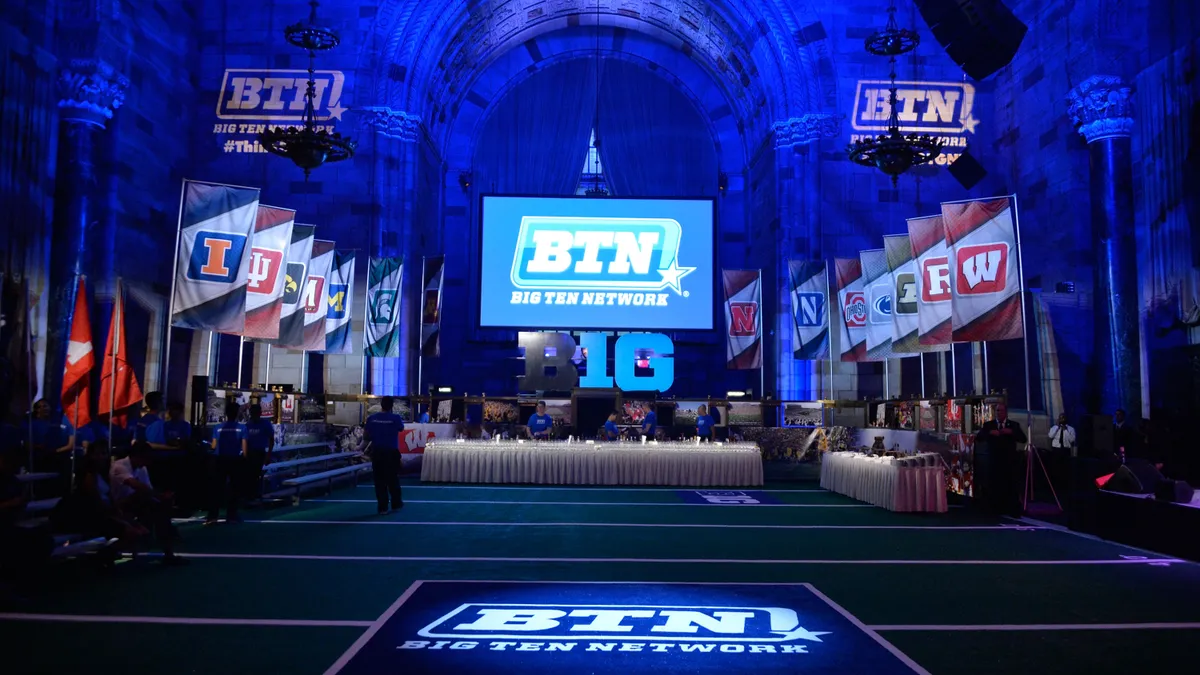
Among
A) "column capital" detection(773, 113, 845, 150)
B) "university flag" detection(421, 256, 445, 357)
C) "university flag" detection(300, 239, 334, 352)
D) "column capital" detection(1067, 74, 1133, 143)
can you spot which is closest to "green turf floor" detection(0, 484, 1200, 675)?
"university flag" detection(300, 239, 334, 352)

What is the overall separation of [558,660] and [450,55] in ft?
76.2

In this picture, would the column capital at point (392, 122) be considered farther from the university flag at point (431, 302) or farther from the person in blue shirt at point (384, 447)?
the person in blue shirt at point (384, 447)

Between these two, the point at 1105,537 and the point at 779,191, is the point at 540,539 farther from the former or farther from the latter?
the point at 779,191

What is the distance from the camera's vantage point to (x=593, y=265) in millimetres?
23328

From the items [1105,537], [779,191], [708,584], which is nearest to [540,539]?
[708,584]

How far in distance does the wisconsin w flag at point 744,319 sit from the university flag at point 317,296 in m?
9.99

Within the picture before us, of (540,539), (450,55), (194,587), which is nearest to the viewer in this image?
(194,587)

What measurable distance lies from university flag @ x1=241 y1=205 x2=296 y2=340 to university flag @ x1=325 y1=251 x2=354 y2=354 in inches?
212

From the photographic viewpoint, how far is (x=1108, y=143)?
1722cm

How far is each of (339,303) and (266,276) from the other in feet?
19.4

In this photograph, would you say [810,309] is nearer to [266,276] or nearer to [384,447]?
[384,447]

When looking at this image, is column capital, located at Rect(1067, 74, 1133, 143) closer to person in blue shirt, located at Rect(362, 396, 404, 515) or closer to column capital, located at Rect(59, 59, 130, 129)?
person in blue shirt, located at Rect(362, 396, 404, 515)

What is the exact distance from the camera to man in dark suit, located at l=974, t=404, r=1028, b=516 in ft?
40.0

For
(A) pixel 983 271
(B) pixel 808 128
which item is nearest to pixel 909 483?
(A) pixel 983 271
